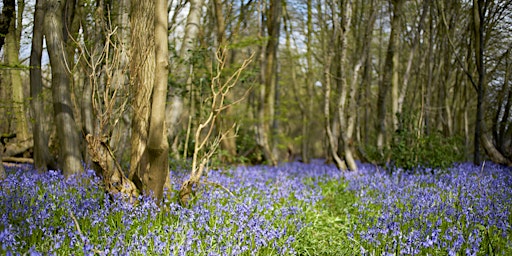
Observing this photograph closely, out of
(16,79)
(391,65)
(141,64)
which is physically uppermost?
(391,65)

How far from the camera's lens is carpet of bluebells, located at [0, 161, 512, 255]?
11.3 ft

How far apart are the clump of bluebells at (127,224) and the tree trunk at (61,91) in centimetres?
56

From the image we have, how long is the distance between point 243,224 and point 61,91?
4287 millimetres

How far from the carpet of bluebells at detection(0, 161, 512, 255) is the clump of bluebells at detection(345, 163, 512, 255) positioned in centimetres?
2

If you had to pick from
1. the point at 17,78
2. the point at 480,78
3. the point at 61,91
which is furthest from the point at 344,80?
the point at 17,78

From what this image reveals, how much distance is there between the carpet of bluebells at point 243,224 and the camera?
3455 mm

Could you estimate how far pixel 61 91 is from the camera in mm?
6691

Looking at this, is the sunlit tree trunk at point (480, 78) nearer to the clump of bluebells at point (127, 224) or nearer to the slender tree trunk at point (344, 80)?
the slender tree trunk at point (344, 80)

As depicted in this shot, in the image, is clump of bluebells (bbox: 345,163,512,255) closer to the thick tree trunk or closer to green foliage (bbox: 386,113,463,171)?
green foliage (bbox: 386,113,463,171)

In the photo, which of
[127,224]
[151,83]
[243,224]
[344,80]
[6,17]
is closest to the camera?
[127,224]

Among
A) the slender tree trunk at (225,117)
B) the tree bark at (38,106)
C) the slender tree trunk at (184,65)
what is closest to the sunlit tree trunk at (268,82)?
the slender tree trunk at (225,117)

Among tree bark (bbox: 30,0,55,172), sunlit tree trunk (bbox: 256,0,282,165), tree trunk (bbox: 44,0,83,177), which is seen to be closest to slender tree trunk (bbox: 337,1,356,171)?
sunlit tree trunk (bbox: 256,0,282,165)

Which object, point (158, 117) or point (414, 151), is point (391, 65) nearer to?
point (414, 151)

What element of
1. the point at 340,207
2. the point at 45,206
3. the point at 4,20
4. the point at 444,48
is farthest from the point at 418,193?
the point at 444,48
